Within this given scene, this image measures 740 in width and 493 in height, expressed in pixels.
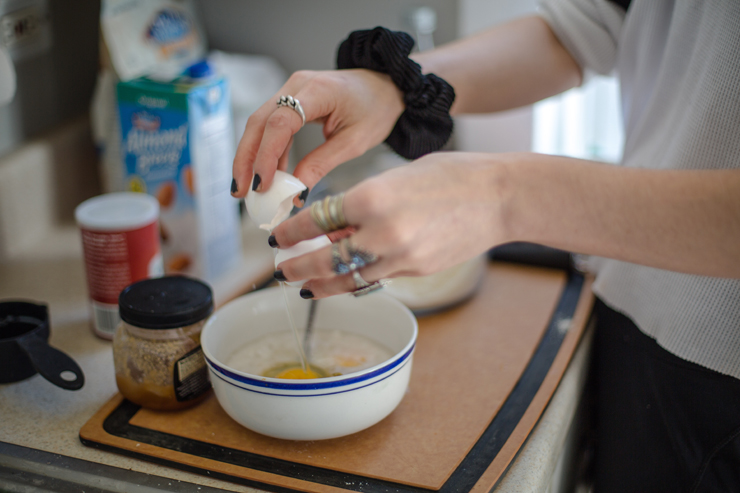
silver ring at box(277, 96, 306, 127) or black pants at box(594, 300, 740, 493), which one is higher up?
silver ring at box(277, 96, 306, 127)

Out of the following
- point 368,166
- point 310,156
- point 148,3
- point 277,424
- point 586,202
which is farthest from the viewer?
point 368,166

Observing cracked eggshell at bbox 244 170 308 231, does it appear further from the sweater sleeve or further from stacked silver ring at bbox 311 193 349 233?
the sweater sleeve

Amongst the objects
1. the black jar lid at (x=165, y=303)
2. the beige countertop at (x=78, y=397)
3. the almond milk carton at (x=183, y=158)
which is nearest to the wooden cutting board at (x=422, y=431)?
the beige countertop at (x=78, y=397)

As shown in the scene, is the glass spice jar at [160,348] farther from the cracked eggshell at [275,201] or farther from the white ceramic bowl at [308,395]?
the cracked eggshell at [275,201]

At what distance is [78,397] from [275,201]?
0.36 metres

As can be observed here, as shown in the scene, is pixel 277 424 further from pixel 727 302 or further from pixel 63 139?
pixel 63 139

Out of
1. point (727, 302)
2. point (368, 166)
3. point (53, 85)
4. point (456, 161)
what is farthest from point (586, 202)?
point (53, 85)

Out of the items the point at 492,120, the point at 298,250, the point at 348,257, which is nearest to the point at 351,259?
the point at 348,257

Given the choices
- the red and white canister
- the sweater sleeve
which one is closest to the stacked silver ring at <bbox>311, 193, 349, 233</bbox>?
the red and white canister

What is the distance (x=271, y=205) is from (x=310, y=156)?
12cm

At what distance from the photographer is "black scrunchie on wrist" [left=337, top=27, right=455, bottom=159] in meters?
0.80

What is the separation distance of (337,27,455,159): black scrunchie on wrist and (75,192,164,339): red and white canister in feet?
1.17

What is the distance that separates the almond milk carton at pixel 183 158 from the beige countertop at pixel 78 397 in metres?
0.09

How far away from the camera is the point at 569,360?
0.86 meters
